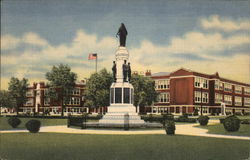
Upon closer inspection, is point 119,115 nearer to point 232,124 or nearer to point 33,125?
point 33,125

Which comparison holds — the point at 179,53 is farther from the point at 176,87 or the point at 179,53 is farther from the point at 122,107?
the point at 176,87

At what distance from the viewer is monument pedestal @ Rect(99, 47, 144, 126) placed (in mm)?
28938

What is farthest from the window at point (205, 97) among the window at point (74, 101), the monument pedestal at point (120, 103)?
the monument pedestal at point (120, 103)

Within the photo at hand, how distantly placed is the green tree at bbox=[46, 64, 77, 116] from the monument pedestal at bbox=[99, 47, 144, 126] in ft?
117

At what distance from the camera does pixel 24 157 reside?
13.0 m

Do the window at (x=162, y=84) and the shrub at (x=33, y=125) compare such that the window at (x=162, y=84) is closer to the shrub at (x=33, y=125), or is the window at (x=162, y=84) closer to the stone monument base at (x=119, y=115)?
the stone monument base at (x=119, y=115)

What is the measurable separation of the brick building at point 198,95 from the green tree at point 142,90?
370 inches

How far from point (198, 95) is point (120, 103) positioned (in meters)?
44.4

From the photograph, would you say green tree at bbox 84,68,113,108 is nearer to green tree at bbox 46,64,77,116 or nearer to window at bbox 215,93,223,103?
green tree at bbox 46,64,77,116

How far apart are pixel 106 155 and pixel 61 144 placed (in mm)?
4191

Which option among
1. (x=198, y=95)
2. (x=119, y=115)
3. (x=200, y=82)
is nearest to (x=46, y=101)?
(x=198, y=95)

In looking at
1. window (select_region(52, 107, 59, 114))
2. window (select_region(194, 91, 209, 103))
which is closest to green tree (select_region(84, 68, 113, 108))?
window (select_region(52, 107, 59, 114))

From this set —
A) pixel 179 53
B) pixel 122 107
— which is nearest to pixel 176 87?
pixel 122 107

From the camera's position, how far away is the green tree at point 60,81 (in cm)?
6475
